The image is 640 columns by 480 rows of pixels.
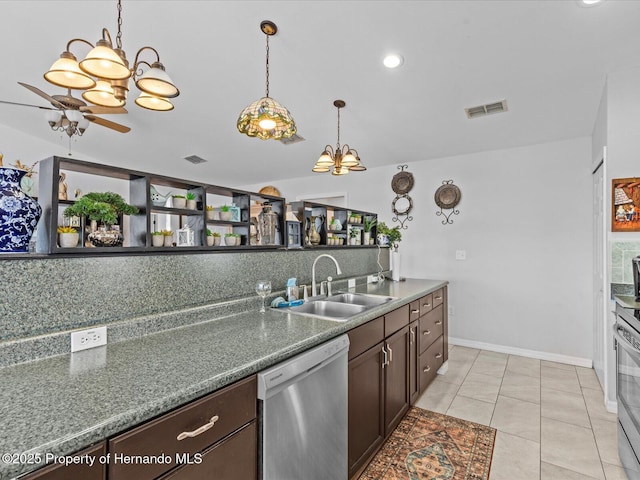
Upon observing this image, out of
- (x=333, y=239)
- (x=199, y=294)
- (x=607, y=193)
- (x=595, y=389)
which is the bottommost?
(x=595, y=389)

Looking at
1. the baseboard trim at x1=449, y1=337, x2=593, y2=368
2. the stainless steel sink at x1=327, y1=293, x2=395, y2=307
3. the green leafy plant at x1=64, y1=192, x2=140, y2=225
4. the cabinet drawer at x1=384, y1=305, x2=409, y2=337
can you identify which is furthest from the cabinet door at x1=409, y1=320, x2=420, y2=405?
the green leafy plant at x1=64, y1=192, x2=140, y2=225

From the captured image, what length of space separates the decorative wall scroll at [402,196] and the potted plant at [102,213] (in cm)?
390

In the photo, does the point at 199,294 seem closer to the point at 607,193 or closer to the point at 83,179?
the point at 607,193

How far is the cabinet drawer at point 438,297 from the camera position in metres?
3.02

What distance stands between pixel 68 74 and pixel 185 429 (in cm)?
217

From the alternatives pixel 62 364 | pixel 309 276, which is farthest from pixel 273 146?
pixel 62 364

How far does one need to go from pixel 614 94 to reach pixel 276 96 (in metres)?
2.87

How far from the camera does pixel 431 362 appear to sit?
2912 millimetres

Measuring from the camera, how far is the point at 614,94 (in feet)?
8.32

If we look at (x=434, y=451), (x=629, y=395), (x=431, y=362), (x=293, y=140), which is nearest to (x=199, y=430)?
(x=434, y=451)

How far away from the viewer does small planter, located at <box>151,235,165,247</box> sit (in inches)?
62.4

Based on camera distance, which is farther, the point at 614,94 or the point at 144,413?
the point at 614,94

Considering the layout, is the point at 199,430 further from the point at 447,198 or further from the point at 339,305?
the point at 447,198

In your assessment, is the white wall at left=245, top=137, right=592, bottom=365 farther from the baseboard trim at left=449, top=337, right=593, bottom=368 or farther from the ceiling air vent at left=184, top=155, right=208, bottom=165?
the ceiling air vent at left=184, top=155, right=208, bottom=165
